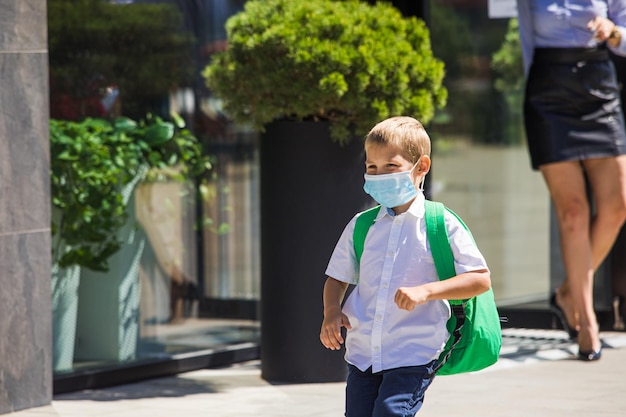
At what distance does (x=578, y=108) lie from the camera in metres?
6.07

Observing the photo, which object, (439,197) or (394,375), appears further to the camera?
(439,197)

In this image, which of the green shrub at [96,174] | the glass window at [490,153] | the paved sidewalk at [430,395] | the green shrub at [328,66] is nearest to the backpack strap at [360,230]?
the paved sidewalk at [430,395]

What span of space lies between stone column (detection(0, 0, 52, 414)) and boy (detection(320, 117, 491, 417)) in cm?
188

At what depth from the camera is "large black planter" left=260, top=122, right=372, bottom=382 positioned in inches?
221

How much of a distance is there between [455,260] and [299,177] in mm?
2145

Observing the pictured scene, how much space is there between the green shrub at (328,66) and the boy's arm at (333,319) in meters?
1.75

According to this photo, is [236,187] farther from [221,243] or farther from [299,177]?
[299,177]

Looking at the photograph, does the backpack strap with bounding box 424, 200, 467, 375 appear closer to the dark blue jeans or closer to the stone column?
the dark blue jeans

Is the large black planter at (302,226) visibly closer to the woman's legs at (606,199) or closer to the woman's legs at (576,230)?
the woman's legs at (576,230)

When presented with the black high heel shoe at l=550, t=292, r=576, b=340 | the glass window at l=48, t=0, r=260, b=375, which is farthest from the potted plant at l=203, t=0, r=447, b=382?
the black high heel shoe at l=550, t=292, r=576, b=340

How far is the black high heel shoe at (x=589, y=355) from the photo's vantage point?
608 centimetres

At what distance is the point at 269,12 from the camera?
561cm

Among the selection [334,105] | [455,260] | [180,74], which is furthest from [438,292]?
[180,74]

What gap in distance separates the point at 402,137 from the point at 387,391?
709mm
